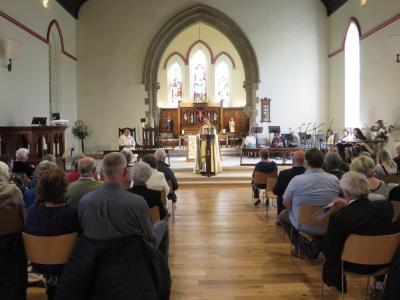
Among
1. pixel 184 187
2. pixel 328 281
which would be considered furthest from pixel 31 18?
pixel 328 281

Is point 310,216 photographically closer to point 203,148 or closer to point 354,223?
point 354,223

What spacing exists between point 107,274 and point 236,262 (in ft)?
6.06

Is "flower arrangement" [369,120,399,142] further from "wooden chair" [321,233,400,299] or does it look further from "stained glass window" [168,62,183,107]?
"stained glass window" [168,62,183,107]

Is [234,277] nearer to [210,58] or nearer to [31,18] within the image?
[31,18]

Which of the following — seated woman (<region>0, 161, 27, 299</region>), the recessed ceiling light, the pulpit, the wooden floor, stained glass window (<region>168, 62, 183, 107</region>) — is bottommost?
the wooden floor

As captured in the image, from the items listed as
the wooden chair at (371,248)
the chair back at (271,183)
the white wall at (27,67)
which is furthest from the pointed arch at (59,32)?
the wooden chair at (371,248)

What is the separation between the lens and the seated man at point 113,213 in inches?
91.4

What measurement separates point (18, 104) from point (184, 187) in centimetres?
437

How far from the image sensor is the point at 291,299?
3047mm

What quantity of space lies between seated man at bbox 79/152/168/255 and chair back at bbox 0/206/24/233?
25.3 inches

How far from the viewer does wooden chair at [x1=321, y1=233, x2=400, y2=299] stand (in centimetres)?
254

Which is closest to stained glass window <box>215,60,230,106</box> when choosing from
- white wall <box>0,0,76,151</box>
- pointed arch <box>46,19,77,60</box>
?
pointed arch <box>46,19,77,60</box>

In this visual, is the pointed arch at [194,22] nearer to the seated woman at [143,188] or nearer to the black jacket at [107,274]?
the seated woman at [143,188]

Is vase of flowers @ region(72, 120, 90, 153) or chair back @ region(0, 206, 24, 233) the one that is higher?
vase of flowers @ region(72, 120, 90, 153)
